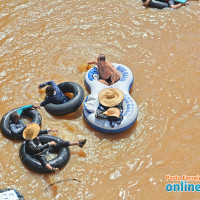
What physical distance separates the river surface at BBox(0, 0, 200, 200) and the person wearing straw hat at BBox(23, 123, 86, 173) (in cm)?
40

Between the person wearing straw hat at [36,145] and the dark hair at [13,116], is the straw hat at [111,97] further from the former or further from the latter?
the dark hair at [13,116]

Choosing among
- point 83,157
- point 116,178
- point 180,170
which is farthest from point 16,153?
point 180,170

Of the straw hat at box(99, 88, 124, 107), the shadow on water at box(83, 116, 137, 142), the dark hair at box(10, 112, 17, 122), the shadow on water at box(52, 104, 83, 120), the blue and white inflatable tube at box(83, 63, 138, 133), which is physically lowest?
the shadow on water at box(83, 116, 137, 142)

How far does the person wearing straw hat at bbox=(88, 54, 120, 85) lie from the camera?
7115mm

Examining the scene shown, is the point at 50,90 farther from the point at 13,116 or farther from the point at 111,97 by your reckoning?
the point at 111,97

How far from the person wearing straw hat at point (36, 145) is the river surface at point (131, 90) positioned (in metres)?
0.40

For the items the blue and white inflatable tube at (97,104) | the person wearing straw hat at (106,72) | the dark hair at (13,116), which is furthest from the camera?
the person wearing straw hat at (106,72)

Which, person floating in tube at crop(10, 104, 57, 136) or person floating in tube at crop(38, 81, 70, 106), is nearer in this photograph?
person floating in tube at crop(10, 104, 57, 136)

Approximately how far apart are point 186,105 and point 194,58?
7.68 ft

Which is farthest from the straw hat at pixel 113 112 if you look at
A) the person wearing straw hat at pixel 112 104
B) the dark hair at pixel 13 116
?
the dark hair at pixel 13 116

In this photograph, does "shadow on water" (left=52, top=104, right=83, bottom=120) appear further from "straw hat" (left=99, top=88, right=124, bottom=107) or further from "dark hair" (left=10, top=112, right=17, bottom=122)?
"dark hair" (left=10, top=112, right=17, bottom=122)
